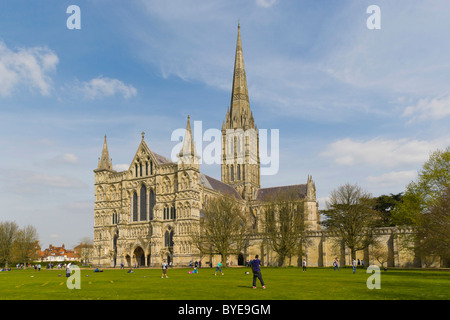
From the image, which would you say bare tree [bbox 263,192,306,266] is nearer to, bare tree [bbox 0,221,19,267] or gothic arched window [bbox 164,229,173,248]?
gothic arched window [bbox 164,229,173,248]

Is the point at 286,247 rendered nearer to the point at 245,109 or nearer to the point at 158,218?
the point at 158,218

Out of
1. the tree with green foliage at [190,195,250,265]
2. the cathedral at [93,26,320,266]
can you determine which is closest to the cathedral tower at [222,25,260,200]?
the cathedral at [93,26,320,266]

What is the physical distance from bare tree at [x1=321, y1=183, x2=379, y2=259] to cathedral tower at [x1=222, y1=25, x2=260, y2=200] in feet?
122

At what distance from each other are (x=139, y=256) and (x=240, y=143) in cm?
3773

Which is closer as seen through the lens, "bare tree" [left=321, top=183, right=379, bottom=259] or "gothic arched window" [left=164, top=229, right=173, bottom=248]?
"bare tree" [left=321, top=183, right=379, bottom=259]

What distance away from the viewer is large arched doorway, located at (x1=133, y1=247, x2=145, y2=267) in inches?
2795

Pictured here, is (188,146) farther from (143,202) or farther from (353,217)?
(353,217)

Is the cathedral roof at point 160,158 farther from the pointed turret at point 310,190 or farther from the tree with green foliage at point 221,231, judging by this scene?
the pointed turret at point 310,190

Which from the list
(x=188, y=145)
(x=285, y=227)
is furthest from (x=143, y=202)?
(x=285, y=227)

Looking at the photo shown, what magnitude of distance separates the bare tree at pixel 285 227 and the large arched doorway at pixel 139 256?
22.9 m

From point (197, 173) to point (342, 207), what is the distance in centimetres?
2488

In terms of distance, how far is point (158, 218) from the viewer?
68.8 m

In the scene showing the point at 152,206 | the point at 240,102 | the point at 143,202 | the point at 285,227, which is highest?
the point at 240,102

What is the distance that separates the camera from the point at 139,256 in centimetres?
7156
